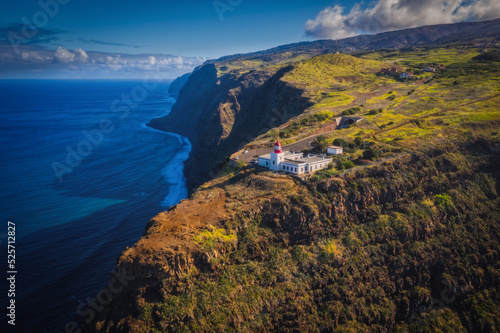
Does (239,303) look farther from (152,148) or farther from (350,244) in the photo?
(152,148)

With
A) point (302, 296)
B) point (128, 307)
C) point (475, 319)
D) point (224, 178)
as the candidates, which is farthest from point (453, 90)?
point (128, 307)

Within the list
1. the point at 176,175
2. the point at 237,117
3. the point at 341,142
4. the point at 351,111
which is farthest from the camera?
the point at 237,117

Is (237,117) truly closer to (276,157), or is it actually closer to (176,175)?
(176,175)

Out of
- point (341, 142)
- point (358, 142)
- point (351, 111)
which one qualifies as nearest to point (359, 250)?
point (341, 142)

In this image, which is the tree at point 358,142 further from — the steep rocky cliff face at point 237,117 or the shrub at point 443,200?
the steep rocky cliff face at point 237,117

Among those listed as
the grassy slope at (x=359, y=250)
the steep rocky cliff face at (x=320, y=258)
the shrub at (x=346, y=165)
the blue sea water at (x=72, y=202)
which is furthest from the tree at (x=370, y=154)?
the blue sea water at (x=72, y=202)
